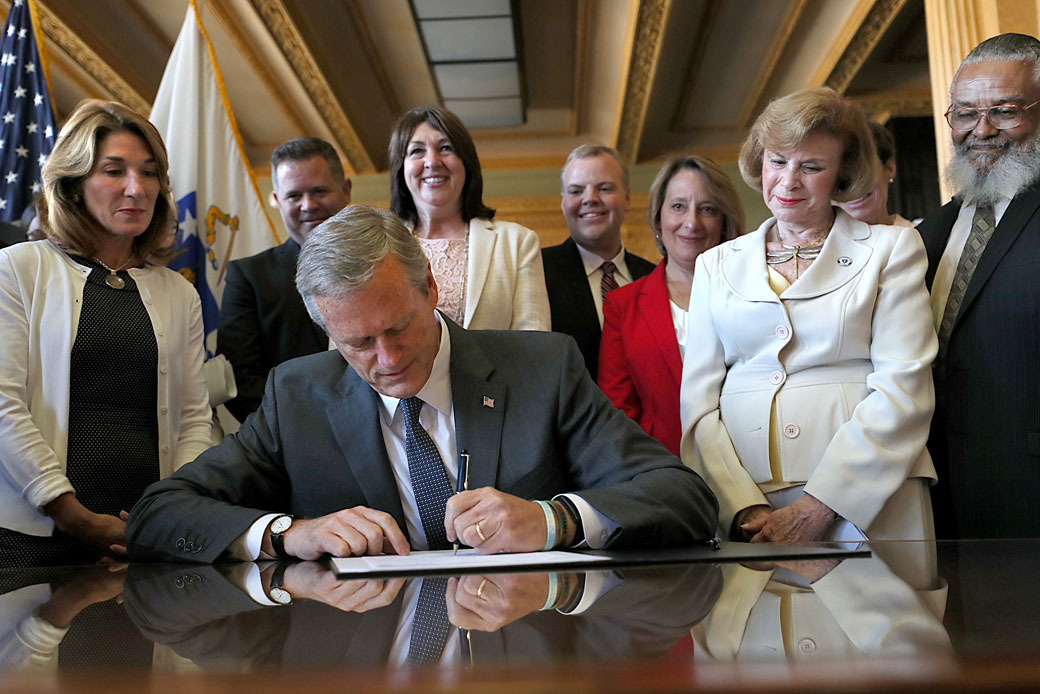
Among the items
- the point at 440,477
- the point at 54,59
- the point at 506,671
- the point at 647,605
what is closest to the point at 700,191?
the point at 440,477

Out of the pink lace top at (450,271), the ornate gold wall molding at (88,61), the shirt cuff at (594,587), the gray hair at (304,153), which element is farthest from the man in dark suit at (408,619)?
the ornate gold wall molding at (88,61)

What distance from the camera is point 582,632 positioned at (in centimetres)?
85

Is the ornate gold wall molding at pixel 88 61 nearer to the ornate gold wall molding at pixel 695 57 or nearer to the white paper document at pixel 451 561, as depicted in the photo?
the ornate gold wall molding at pixel 695 57

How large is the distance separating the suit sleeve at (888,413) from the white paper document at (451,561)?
0.87 m

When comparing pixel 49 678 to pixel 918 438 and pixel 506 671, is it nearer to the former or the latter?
pixel 506 671

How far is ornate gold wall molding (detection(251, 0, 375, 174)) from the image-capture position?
8.23 m

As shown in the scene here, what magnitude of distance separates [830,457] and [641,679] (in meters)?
1.70

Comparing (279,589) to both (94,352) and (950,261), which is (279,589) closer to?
(94,352)

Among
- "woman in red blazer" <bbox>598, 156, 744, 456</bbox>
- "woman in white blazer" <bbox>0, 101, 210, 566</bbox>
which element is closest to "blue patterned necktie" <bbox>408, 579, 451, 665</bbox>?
"woman in white blazer" <bbox>0, 101, 210, 566</bbox>

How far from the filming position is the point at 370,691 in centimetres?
65

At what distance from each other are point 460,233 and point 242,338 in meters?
0.83

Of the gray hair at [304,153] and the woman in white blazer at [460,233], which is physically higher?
the gray hair at [304,153]

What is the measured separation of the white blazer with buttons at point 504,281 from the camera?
9.66ft

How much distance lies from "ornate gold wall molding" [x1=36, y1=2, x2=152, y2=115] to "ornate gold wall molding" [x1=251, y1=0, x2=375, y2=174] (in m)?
1.73
